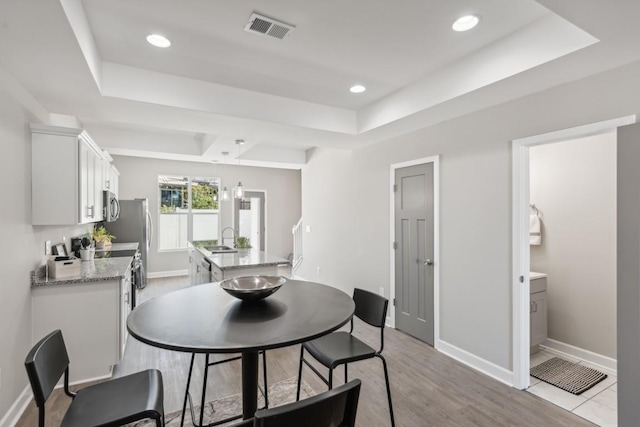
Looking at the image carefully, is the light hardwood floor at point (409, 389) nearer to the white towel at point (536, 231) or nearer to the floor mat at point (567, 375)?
the floor mat at point (567, 375)

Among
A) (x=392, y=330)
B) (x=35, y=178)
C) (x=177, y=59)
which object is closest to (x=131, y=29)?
(x=177, y=59)

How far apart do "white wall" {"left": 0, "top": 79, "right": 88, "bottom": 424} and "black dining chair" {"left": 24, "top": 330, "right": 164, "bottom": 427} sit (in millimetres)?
1016

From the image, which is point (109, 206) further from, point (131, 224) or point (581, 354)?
point (581, 354)

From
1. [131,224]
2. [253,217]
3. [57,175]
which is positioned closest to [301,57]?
[57,175]

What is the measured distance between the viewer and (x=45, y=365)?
1407 mm

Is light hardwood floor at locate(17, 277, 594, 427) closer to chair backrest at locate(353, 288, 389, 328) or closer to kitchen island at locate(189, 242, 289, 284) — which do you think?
chair backrest at locate(353, 288, 389, 328)

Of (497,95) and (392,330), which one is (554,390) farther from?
(497,95)

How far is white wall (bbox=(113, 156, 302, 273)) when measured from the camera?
268 inches

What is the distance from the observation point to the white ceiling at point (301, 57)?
1856mm

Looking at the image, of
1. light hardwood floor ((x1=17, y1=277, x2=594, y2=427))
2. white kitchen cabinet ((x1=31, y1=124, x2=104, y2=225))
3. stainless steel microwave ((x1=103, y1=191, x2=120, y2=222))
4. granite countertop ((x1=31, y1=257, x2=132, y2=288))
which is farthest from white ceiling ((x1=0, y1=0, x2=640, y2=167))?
light hardwood floor ((x1=17, y1=277, x2=594, y2=427))

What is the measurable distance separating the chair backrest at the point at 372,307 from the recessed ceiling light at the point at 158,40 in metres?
2.31

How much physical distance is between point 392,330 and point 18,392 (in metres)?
3.52

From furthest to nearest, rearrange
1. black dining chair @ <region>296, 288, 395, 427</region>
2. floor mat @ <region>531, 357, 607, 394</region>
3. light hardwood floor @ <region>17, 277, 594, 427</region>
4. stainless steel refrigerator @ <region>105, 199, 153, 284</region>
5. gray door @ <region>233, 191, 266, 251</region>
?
gray door @ <region>233, 191, 266, 251</region>, stainless steel refrigerator @ <region>105, 199, 153, 284</region>, floor mat @ <region>531, 357, 607, 394</region>, light hardwood floor @ <region>17, 277, 594, 427</region>, black dining chair @ <region>296, 288, 395, 427</region>

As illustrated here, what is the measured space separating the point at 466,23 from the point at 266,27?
50.4 inches
